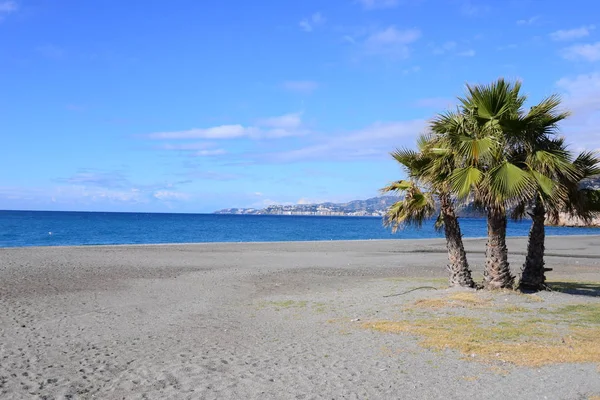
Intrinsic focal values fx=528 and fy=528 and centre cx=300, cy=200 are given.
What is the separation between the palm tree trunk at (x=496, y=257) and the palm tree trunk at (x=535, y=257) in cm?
96

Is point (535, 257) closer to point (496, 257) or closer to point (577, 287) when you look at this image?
point (496, 257)

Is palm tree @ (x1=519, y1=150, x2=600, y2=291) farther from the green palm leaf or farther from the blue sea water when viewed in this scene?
the blue sea water

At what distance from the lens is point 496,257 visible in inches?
591

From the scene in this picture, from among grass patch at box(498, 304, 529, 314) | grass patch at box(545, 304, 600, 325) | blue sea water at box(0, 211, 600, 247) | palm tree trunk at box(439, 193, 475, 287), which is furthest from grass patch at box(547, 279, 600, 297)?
blue sea water at box(0, 211, 600, 247)

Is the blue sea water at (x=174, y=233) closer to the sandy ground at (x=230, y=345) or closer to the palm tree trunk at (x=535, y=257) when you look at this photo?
the palm tree trunk at (x=535, y=257)

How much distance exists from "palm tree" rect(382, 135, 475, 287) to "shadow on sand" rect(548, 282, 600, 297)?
3.48 meters

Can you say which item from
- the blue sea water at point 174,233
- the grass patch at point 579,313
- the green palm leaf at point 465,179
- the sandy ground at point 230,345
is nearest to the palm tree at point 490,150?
the green palm leaf at point 465,179

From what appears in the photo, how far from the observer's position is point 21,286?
1805 centimetres

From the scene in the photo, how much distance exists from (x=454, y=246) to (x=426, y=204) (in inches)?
58.5

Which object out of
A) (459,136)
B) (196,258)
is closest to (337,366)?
(459,136)

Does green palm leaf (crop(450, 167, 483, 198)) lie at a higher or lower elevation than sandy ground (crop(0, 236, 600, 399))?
higher

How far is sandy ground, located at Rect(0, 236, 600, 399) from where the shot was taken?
24.6ft

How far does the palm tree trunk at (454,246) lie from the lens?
15.2 m

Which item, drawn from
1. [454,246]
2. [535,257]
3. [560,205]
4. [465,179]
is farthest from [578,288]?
[465,179]
